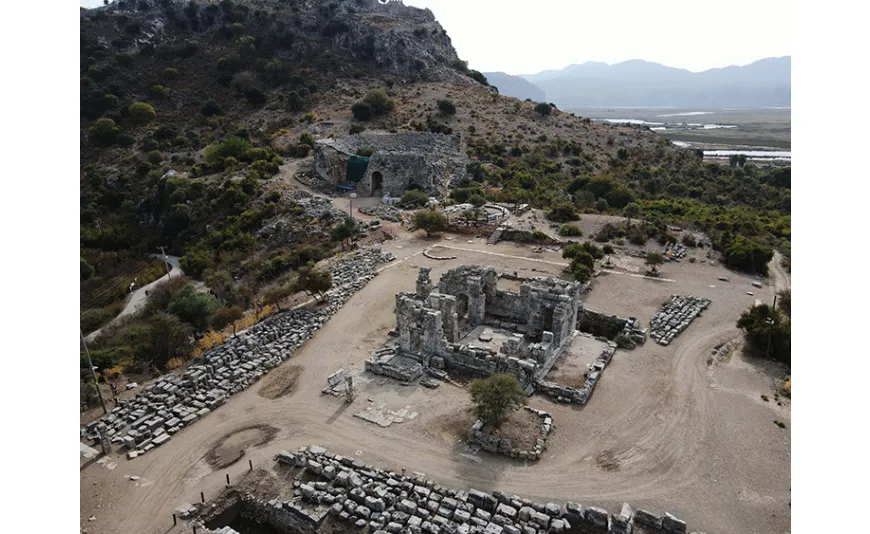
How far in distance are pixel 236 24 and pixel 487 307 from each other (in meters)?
86.4

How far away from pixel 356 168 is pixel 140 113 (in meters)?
37.2

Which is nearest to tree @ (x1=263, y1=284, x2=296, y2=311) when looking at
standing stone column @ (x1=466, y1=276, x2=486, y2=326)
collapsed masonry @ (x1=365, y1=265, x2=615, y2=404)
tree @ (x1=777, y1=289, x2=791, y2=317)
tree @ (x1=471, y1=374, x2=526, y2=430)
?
collapsed masonry @ (x1=365, y1=265, x2=615, y2=404)

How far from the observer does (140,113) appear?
6888cm

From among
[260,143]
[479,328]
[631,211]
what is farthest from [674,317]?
[260,143]

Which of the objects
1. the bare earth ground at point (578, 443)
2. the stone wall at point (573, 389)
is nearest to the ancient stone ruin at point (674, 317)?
the bare earth ground at point (578, 443)

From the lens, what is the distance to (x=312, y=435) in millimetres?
18062

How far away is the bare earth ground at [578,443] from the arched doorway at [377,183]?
29698mm

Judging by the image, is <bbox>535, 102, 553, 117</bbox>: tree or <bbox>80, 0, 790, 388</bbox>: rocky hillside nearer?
<bbox>80, 0, 790, 388</bbox>: rocky hillside

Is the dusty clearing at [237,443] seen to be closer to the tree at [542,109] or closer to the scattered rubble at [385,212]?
the scattered rubble at [385,212]

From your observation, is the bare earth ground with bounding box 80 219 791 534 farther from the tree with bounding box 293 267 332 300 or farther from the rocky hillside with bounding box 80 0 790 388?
the rocky hillside with bounding box 80 0 790 388

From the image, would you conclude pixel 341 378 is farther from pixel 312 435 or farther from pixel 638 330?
pixel 638 330

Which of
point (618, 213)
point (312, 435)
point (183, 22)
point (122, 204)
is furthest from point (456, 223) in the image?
point (183, 22)

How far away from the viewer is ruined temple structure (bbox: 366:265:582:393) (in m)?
21.1

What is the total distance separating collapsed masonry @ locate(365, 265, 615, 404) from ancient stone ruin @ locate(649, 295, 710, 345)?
3.30 metres
